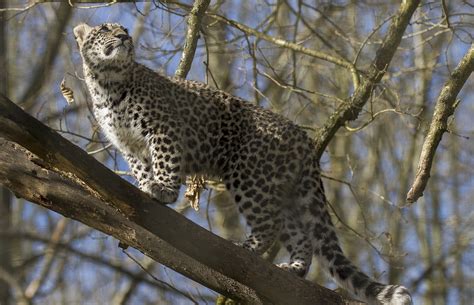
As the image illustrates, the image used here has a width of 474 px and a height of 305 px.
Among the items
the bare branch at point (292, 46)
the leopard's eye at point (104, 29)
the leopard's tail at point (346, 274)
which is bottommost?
the leopard's tail at point (346, 274)

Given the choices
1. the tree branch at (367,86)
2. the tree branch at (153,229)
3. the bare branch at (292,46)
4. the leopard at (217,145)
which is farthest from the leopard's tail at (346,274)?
the bare branch at (292,46)

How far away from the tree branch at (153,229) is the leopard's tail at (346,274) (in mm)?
545

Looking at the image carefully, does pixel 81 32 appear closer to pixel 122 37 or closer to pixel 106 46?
pixel 106 46

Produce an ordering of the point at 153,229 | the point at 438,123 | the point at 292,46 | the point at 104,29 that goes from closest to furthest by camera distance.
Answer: the point at 153,229, the point at 438,123, the point at 104,29, the point at 292,46

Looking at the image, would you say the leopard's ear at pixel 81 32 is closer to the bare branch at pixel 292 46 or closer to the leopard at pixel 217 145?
the leopard at pixel 217 145

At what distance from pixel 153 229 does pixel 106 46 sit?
2817 millimetres

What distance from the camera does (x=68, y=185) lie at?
745 centimetres

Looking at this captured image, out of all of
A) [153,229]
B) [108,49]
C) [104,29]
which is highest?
[104,29]

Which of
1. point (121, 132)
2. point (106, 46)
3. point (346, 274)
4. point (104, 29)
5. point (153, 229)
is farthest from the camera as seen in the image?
point (104, 29)

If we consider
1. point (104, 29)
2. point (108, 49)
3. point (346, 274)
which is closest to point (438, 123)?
point (346, 274)

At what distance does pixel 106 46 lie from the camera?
9.65m

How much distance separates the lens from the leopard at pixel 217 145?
9.43 meters

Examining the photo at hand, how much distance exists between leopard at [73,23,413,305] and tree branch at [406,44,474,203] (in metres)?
1.71

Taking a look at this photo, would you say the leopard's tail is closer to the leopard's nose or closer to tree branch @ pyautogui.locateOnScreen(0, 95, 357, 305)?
tree branch @ pyautogui.locateOnScreen(0, 95, 357, 305)
